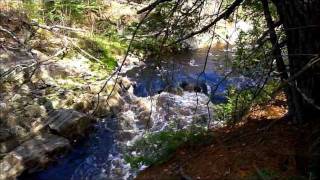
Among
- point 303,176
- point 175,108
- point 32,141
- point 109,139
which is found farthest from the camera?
point 175,108

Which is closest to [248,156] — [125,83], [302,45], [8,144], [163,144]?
[302,45]

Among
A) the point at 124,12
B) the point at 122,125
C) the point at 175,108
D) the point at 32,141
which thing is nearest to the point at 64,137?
the point at 32,141

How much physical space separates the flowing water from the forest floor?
→ 0.99 meters

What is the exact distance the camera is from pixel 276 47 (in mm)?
3932

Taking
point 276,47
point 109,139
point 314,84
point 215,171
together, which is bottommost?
point 109,139

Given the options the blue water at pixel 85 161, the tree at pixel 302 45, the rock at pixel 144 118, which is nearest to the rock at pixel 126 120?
the rock at pixel 144 118

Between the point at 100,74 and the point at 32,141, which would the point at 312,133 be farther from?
the point at 100,74

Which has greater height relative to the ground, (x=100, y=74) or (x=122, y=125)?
(x=100, y=74)

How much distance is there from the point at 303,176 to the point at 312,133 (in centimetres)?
49

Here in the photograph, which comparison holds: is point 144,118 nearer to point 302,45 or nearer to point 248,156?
point 248,156

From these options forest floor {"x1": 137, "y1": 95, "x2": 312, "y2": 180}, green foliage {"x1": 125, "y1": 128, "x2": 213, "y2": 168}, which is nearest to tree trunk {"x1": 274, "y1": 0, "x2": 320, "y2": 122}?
forest floor {"x1": 137, "y1": 95, "x2": 312, "y2": 180}

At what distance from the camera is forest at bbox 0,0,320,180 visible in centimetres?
402

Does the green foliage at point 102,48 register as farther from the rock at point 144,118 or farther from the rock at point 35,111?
the rock at point 35,111

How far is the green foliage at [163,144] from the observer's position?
5203mm
